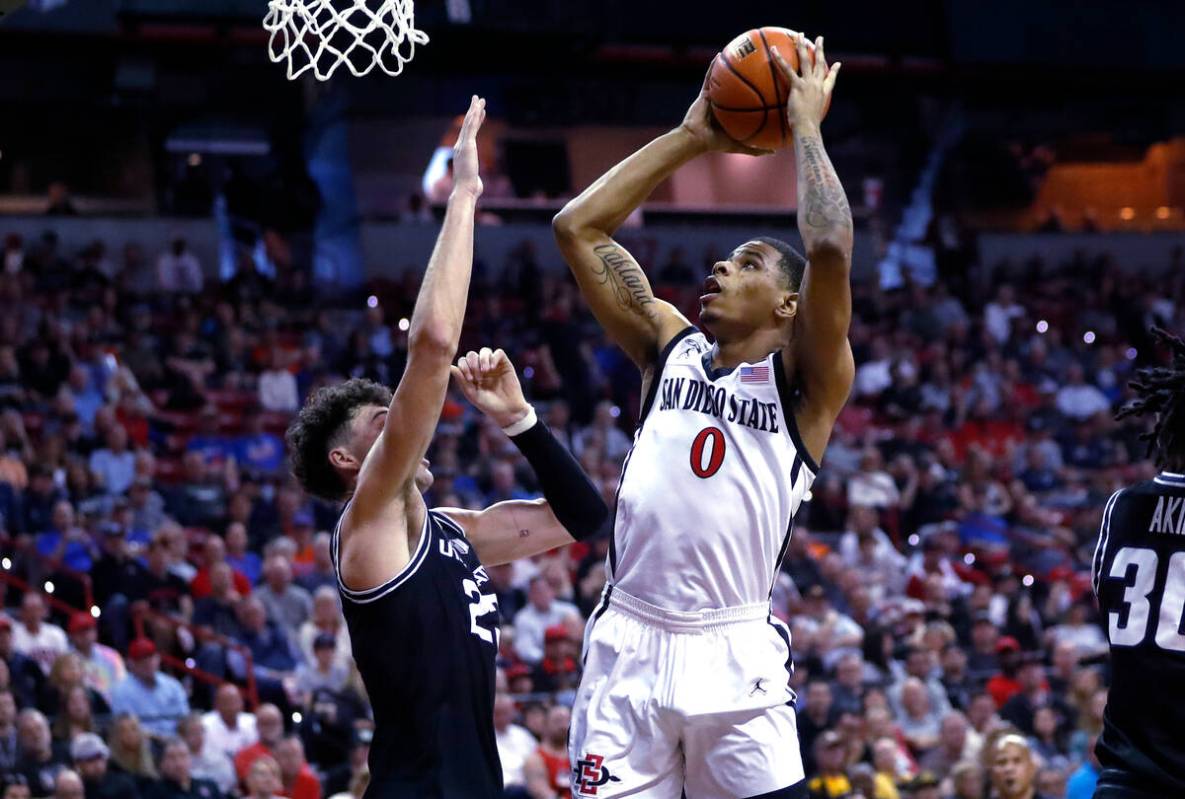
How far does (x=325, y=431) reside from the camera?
4.41 metres

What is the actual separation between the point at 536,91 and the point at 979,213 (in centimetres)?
748

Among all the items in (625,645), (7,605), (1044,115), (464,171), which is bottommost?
(7,605)

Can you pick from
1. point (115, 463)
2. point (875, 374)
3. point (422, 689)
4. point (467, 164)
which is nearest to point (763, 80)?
point (467, 164)

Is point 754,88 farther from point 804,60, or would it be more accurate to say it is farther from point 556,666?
point 556,666

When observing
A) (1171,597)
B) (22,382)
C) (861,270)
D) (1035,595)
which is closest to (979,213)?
(861,270)

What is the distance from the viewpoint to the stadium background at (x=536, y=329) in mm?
11086

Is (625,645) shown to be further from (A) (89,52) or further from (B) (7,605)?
(A) (89,52)

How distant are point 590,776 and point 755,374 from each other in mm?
1211

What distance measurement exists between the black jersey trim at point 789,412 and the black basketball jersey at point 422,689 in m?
1.09

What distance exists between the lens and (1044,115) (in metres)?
24.7

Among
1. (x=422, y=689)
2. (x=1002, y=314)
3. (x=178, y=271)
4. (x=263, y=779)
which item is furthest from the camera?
(x=1002, y=314)

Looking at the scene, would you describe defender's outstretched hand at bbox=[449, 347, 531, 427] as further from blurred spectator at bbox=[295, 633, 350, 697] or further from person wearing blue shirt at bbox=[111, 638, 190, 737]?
blurred spectator at bbox=[295, 633, 350, 697]

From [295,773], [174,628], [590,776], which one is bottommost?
[295,773]

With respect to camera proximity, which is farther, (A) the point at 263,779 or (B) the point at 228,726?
(B) the point at 228,726
